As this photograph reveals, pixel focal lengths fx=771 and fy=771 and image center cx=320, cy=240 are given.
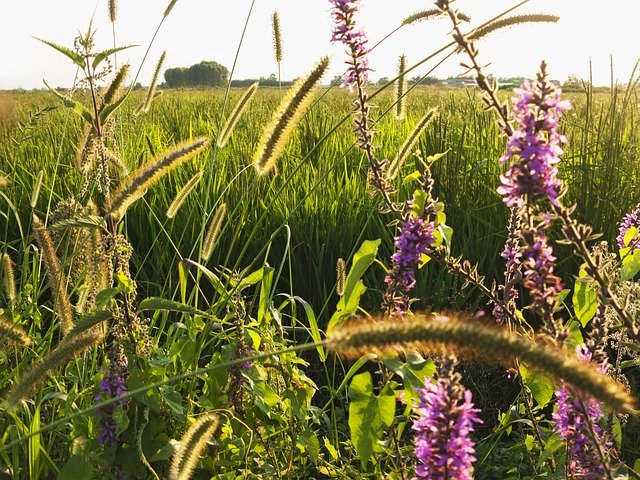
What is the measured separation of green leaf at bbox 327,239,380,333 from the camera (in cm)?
159

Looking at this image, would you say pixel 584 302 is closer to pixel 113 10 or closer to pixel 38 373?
pixel 38 373

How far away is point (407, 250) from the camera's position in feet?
5.01

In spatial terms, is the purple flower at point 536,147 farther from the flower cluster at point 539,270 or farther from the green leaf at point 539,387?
the green leaf at point 539,387

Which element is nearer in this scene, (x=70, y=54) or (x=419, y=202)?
(x=419, y=202)

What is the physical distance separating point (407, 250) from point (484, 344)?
72cm

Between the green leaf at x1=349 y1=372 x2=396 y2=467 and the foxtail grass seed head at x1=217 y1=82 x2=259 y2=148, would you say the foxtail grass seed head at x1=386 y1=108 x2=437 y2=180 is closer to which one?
the foxtail grass seed head at x1=217 y1=82 x2=259 y2=148

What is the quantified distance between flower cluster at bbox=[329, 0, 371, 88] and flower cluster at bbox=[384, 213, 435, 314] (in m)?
0.30

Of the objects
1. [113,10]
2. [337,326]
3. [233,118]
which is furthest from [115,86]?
[113,10]

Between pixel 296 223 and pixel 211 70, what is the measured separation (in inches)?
2724

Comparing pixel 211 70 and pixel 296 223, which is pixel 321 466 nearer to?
pixel 296 223

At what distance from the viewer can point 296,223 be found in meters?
3.38

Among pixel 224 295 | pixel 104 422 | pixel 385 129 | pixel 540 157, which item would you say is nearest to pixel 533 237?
pixel 540 157

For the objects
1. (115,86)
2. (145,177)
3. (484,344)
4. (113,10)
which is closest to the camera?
(484,344)

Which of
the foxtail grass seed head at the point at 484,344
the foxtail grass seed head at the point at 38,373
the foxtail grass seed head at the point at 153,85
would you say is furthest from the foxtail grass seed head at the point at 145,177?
the foxtail grass seed head at the point at 153,85
